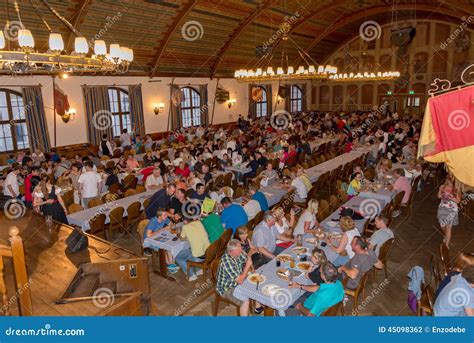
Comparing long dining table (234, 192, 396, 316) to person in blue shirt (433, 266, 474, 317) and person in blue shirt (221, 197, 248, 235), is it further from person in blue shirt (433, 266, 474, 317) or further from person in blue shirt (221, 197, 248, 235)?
person in blue shirt (433, 266, 474, 317)

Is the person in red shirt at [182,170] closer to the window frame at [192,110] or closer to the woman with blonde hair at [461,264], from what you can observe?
the woman with blonde hair at [461,264]

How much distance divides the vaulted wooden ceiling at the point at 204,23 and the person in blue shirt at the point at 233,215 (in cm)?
956

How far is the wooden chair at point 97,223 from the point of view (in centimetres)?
758

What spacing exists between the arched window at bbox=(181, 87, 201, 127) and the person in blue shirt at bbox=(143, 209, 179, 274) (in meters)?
14.9

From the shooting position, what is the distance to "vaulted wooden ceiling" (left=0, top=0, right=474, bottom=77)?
1334 cm

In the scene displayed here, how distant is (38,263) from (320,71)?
11121mm

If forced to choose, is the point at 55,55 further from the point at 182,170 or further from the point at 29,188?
the point at 182,170

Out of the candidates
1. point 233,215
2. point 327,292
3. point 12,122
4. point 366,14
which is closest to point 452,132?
point 327,292

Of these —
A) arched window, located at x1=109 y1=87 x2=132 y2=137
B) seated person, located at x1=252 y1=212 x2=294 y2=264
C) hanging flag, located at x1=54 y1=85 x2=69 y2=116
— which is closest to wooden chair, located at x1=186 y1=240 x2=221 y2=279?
seated person, located at x1=252 y1=212 x2=294 y2=264

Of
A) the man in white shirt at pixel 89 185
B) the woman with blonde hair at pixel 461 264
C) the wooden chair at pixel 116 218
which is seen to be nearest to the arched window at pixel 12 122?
the man in white shirt at pixel 89 185

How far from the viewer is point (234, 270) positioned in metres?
5.23

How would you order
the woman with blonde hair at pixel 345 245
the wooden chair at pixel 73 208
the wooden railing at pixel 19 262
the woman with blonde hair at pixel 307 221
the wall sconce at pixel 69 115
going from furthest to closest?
1. the wall sconce at pixel 69 115
2. the wooden chair at pixel 73 208
3. the woman with blonde hair at pixel 307 221
4. the woman with blonde hair at pixel 345 245
5. the wooden railing at pixel 19 262

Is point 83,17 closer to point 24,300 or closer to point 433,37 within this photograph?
point 24,300

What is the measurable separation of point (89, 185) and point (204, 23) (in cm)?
1125
